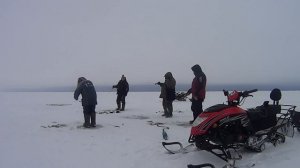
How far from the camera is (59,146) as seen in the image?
707cm

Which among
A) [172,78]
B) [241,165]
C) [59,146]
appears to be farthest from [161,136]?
[172,78]

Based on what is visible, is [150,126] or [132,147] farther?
[150,126]

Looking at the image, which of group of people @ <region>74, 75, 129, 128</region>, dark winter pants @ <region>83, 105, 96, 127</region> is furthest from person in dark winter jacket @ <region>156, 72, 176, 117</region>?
dark winter pants @ <region>83, 105, 96, 127</region>

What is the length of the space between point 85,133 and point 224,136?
4286 millimetres

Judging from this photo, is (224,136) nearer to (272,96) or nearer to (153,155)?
(153,155)

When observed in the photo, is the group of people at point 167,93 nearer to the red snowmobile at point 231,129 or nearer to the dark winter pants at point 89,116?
the dark winter pants at point 89,116

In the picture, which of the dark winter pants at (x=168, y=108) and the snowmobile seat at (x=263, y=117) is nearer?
the snowmobile seat at (x=263, y=117)

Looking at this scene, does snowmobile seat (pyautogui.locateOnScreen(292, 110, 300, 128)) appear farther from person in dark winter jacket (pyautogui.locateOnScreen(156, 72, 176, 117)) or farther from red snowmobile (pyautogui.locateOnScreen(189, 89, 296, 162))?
person in dark winter jacket (pyautogui.locateOnScreen(156, 72, 176, 117))

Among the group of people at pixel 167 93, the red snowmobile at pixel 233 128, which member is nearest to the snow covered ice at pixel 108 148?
the red snowmobile at pixel 233 128

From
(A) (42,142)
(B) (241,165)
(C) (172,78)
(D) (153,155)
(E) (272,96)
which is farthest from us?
(C) (172,78)

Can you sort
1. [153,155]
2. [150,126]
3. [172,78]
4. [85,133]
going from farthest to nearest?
[172,78], [150,126], [85,133], [153,155]

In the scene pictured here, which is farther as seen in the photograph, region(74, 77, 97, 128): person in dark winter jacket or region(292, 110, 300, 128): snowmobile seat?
region(74, 77, 97, 128): person in dark winter jacket

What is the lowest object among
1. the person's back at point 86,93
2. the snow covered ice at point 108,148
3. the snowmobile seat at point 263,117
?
the snow covered ice at point 108,148

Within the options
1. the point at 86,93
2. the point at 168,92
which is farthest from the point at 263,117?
the point at 168,92
